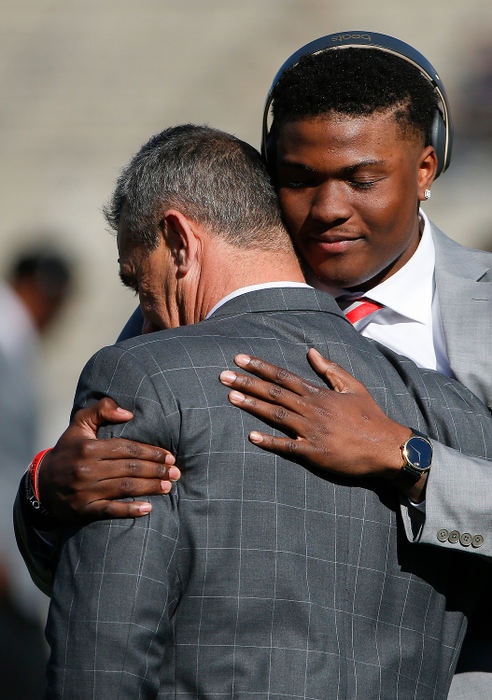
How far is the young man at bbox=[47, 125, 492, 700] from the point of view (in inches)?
69.7

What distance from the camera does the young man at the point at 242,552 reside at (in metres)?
1.77

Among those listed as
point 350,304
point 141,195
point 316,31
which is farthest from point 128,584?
point 316,31

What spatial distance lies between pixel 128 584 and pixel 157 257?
744 mm

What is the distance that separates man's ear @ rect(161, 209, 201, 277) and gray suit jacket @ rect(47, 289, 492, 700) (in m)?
0.21

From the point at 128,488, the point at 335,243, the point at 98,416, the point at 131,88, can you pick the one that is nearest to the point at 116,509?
the point at 128,488

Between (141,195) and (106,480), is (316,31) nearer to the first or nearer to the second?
(141,195)

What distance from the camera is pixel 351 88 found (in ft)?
7.79

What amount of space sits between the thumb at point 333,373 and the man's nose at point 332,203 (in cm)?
50

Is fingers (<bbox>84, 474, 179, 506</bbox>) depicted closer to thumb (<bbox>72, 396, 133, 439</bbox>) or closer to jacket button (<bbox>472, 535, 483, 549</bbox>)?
thumb (<bbox>72, 396, 133, 439</bbox>)

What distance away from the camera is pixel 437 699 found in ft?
6.72

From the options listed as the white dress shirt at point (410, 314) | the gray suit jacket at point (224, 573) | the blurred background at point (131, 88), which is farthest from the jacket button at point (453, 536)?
the blurred background at point (131, 88)

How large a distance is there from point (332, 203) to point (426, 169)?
13.9 inches

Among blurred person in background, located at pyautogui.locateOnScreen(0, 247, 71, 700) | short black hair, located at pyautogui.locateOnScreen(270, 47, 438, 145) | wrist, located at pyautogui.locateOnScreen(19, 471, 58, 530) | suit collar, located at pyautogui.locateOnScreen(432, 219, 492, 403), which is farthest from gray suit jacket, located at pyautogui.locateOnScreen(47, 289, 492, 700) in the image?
blurred person in background, located at pyautogui.locateOnScreen(0, 247, 71, 700)

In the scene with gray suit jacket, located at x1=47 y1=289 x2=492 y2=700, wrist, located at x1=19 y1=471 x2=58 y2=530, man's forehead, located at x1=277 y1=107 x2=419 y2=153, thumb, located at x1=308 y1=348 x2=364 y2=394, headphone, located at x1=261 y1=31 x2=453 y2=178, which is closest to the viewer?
gray suit jacket, located at x1=47 y1=289 x2=492 y2=700
